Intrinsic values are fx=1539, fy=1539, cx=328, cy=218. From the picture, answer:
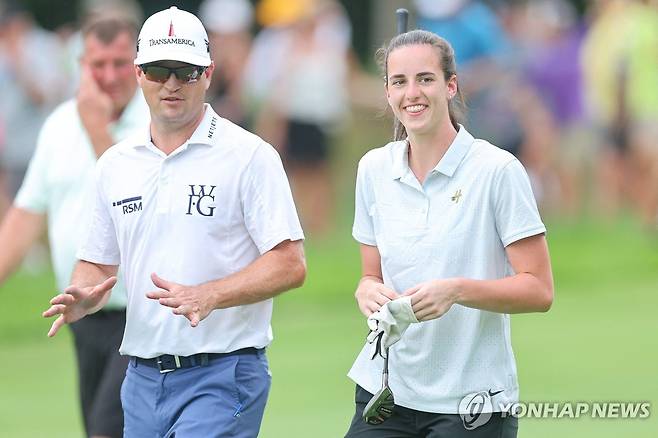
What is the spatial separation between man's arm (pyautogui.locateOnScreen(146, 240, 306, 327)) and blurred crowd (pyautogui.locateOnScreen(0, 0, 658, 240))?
40.5 feet

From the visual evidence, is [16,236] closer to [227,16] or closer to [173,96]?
[173,96]

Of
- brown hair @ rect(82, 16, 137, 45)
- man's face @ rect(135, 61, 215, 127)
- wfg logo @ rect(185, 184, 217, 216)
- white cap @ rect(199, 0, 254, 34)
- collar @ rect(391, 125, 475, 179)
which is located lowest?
wfg logo @ rect(185, 184, 217, 216)

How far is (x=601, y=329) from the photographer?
14.3m

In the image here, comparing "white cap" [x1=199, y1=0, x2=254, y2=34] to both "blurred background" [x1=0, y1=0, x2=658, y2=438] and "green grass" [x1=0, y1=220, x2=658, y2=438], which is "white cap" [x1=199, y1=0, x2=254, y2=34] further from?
"green grass" [x1=0, y1=220, x2=658, y2=438]

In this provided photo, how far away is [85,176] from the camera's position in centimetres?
816

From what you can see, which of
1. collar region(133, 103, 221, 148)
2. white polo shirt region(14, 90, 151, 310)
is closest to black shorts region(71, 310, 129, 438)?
white polo shirt region(14, 90, 151, 310)

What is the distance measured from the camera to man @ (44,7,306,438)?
6496mm

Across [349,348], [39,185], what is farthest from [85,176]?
[349,348]

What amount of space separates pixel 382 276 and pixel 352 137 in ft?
71.5

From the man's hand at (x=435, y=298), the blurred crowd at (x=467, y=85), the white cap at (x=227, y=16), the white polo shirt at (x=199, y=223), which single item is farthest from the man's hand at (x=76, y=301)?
the white cap at (x=227, y=16)

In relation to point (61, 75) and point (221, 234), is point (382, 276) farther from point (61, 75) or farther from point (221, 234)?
point (61, 75)

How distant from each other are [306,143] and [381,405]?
47.6 ft

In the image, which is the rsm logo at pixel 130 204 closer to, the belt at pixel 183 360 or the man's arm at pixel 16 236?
the belt at pixel 183 360

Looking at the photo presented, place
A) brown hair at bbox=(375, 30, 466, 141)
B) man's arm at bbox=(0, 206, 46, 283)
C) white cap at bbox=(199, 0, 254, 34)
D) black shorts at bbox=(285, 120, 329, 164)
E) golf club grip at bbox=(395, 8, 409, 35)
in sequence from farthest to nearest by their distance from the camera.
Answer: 1. white cap at bbox=(199, 0, 254, 34)
2. black shorts at bbox=(285, 120, 329, 164)
3. man's arm at bbox=(0, 206, 46, 283)
4. golf club grip at bbox=(395, 8, 409, 35)
5. brown hair at bbox=(375, 30, 466, 141)
